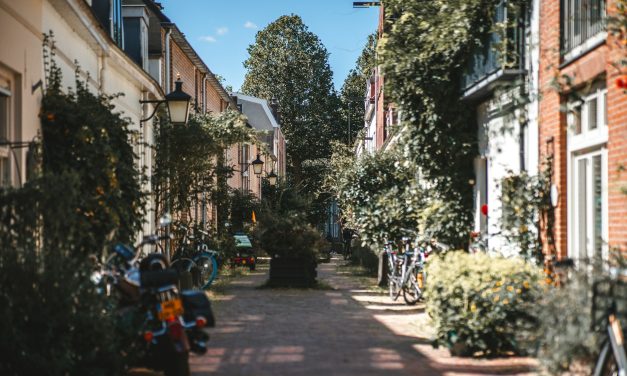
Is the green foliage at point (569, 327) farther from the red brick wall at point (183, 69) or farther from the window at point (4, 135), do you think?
the red brick wall at point (183, 69)

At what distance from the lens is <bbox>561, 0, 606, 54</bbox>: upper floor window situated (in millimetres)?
10180

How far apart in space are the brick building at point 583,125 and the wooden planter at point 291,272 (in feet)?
30.6

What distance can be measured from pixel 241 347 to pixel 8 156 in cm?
331

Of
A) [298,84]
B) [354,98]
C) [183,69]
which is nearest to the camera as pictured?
[183,69]

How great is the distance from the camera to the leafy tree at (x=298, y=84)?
63688mm

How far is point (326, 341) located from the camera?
11039 mm

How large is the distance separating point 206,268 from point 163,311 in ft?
38.5

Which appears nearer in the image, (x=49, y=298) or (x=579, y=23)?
(x=49, y=298)

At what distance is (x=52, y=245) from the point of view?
297 inches

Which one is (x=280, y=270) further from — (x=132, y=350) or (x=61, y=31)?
(x=132, y=350)

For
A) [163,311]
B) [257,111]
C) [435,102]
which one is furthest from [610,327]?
[257,111]

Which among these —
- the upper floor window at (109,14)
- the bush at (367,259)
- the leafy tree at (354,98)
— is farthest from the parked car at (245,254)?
the leafy tree at (354,98)

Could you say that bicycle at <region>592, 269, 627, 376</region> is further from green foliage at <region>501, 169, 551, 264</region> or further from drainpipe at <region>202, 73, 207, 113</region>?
drainpipe at <region>202, 73, 207, 113</region>

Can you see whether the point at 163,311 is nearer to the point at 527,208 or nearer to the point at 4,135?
the point at 4,135
